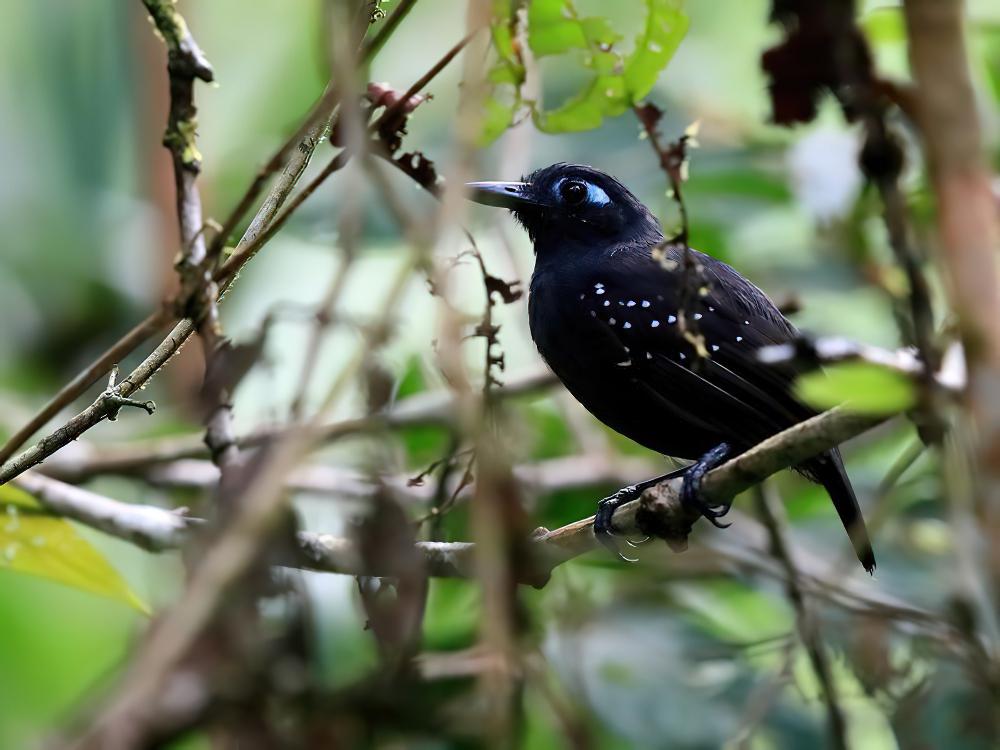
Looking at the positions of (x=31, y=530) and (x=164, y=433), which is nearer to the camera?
(x=31, y=530)

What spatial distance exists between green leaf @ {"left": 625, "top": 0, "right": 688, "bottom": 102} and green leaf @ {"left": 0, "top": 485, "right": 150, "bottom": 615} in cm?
146

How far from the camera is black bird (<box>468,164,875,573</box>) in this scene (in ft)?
10.5

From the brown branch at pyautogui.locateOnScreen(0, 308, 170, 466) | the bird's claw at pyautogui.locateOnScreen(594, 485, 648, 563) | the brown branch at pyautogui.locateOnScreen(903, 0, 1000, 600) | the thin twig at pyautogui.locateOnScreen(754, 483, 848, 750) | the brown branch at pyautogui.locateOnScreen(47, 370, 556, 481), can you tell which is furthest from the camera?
the brown branch at pyautogui.locateOnScreen(47, 370, 556, 481)

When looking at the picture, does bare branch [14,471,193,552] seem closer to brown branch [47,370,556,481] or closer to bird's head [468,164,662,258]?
brown branch [47,370,556,481]

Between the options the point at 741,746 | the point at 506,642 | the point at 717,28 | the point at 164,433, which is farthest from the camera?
the point at 717,28

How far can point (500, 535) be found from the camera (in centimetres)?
127

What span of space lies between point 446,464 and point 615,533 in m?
0.67

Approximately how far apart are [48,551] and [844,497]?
81.2 inches

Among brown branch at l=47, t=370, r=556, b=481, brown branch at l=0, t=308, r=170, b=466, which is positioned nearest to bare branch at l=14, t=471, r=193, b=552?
brown branch at l=47, t=370, r=556, b=481

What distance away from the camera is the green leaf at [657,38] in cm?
220

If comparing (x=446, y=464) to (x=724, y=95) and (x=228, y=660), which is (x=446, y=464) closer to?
(x=228, y=660)

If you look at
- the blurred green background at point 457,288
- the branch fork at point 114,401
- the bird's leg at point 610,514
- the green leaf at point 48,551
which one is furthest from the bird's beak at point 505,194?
the branch fork at point 114,401

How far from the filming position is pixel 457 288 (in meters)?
2.30

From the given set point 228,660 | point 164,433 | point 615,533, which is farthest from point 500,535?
point 164,433
